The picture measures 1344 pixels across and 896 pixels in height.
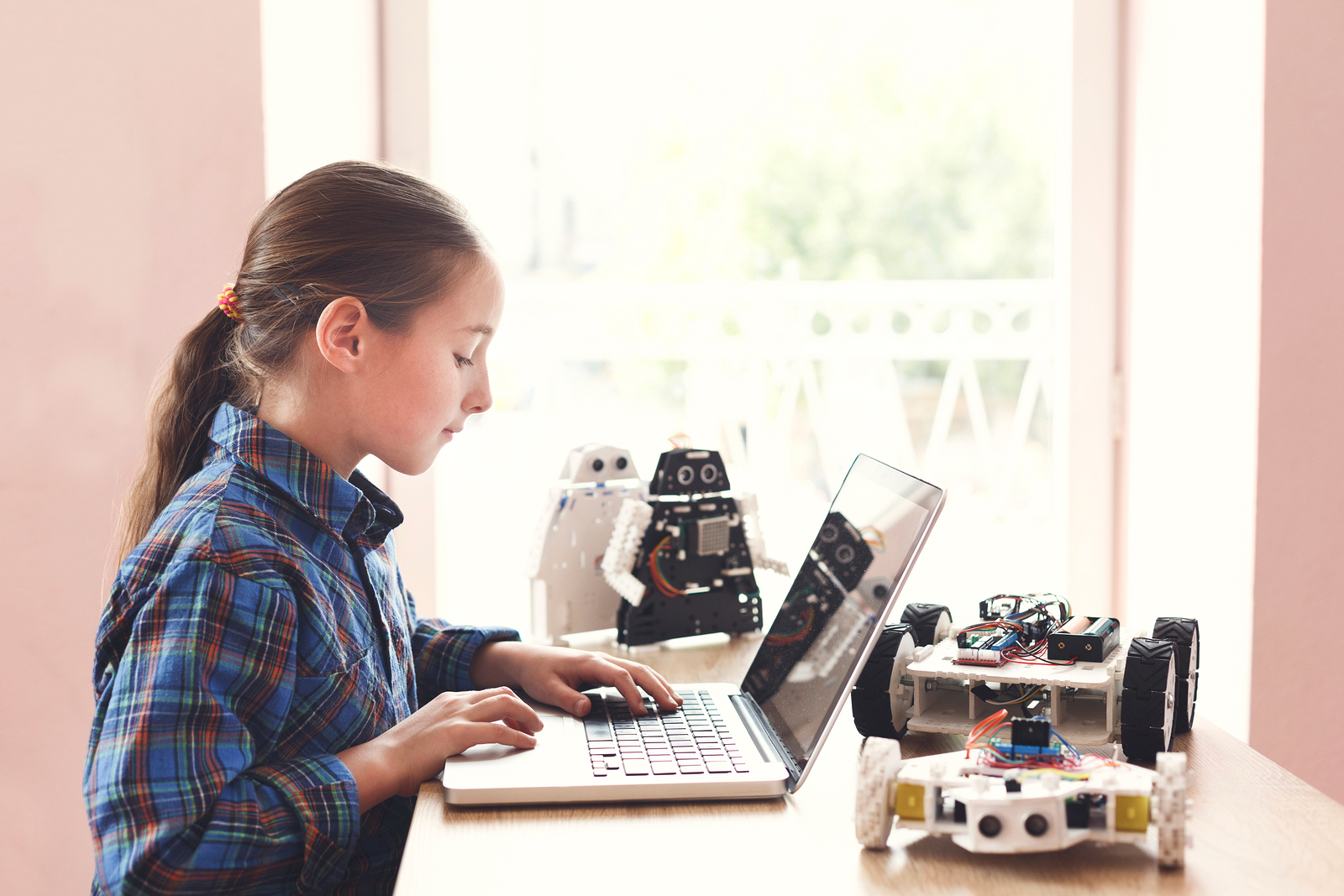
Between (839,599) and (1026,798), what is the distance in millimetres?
275

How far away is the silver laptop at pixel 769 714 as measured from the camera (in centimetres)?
73

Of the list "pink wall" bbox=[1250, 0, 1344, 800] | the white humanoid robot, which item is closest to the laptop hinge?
the white humanoid robot

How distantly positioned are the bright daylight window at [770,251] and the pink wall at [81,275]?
0.47 meters

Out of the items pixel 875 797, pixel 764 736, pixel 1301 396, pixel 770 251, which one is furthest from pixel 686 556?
pixel 770 251

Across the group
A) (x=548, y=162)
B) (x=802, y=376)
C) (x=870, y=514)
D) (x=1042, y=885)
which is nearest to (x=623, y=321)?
(x=802, y=376)

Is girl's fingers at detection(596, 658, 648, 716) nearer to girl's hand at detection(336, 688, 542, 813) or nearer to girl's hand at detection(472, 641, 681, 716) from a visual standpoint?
girl's hand at detection(472, 641, 681, 716)

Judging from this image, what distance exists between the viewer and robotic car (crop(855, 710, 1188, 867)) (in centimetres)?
61

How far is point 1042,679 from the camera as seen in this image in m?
0.79

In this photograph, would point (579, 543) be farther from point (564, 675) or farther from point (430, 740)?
point (430, 740)

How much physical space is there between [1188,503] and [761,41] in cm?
465

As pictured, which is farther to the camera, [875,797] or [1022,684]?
[1022,684]

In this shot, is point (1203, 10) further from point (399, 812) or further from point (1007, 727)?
point (399, 812)

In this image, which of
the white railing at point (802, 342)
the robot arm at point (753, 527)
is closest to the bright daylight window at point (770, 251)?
the white railing at point (802, 342)

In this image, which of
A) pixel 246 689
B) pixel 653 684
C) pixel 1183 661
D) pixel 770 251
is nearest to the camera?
pixel 246 689
